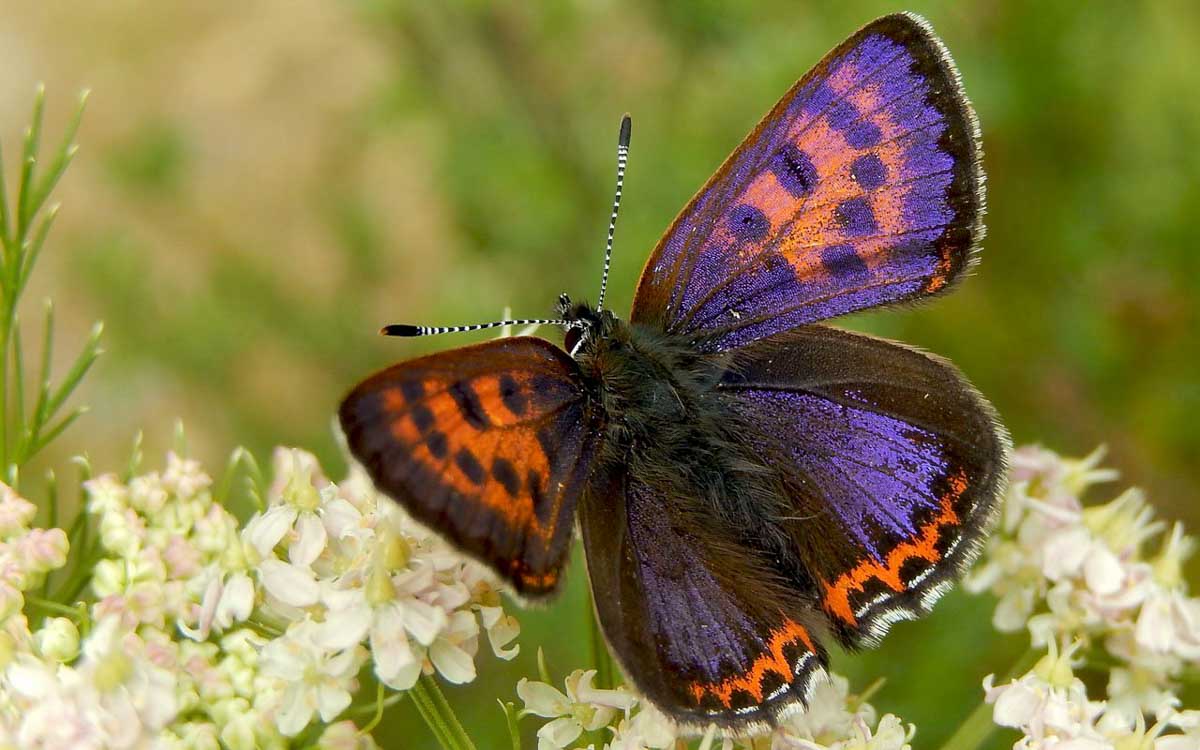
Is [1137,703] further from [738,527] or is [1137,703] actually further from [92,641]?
[92,641]

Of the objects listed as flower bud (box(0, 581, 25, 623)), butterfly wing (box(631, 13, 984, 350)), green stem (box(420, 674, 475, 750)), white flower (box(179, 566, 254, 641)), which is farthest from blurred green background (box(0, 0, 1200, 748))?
flower bud (box(0, 581, 25, 623))

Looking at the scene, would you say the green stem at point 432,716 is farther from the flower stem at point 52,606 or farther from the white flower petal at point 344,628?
the flower stem at point 52,606

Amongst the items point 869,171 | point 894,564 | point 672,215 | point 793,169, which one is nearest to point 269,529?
point 894,564

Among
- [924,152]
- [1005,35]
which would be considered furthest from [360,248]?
[924,152]

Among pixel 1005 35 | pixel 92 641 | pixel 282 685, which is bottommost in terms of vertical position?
pixel 282 685

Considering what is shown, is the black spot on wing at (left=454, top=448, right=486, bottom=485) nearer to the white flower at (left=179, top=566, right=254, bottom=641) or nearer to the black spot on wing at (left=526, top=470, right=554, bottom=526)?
the black spot on wing at (left=526, top=470, right=554, bottom=526)

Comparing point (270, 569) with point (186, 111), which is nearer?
point (270, 569)

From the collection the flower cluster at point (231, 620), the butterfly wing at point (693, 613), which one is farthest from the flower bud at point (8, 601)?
the butterfly wing at point (693, 613)
